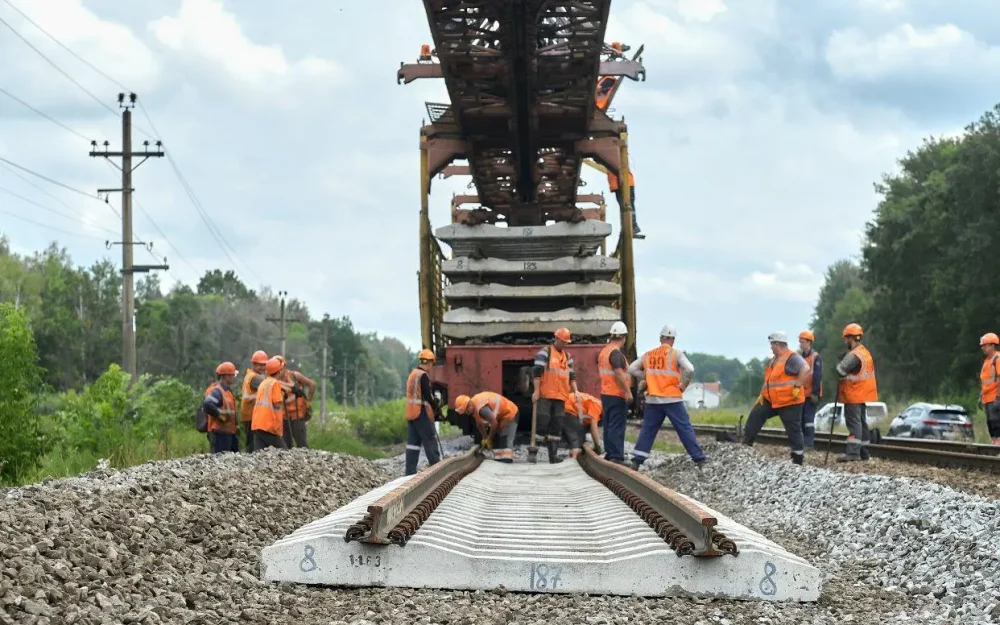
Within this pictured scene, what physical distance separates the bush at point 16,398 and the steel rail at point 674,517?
6.31m

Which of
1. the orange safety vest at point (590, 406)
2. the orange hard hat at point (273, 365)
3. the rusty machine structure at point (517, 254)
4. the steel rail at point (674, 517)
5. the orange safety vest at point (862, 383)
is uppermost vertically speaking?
the rusty machine structure at point (517, 254)

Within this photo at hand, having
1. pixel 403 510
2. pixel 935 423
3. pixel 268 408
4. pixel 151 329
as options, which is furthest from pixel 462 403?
pixel 151 329

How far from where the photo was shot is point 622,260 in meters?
13.9

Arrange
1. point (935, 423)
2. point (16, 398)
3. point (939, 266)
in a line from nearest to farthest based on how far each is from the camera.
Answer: point (16, 398) → point (935, 423) → point (939, 266)

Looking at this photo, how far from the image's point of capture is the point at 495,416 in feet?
40.2

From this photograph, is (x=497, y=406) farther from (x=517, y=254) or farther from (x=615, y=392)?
(x=517, y=254)

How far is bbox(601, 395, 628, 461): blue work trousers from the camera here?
460 inches

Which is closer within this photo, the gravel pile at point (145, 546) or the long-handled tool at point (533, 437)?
the gravel pile at point (145, 546)

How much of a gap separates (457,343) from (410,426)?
270cm

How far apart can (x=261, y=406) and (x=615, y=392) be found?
3.80 m

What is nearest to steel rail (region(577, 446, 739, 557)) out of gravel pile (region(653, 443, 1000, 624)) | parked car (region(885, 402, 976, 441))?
gravel pile (region(653, 443, 1000, 624))

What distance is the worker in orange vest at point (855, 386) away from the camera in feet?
39.5

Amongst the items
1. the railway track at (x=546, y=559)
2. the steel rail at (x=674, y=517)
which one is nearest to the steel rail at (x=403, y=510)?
the railway track at (x=546, y=559)

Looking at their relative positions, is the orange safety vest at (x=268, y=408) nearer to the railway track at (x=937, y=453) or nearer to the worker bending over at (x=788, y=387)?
the worker bending over at (x=788, y=387)
